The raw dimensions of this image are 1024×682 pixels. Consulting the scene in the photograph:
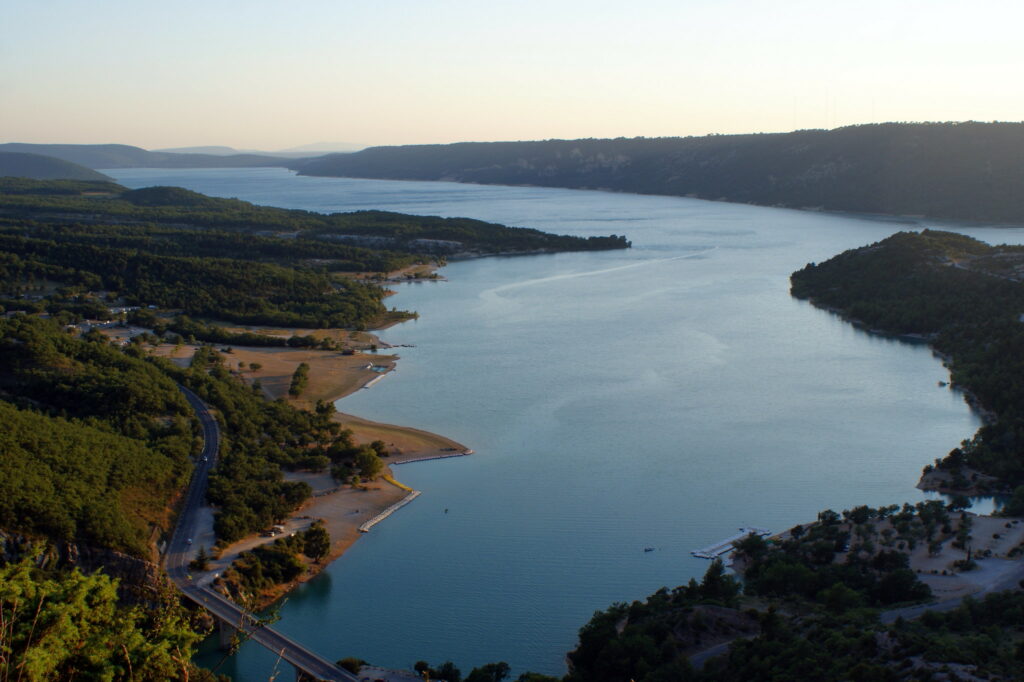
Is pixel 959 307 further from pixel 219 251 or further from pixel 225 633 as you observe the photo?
pixel 219 251

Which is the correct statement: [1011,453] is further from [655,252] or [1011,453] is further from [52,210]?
[52,210]

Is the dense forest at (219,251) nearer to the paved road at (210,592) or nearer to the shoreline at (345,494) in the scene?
the shoreline at (345,494)

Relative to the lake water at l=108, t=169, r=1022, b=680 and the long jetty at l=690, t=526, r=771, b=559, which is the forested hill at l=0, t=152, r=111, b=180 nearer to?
the lake water at l=108, t=169, r=1022, b=680

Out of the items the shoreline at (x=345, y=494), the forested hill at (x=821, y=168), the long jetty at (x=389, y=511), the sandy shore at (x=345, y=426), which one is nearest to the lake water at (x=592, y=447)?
the long jetty at (x=389, y=511)

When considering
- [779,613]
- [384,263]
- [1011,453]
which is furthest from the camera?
[384,263]

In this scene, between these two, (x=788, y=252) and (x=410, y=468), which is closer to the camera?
(x=410, y=468)

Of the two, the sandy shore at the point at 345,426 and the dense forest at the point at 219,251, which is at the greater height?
the dense forest at the point at 219,251

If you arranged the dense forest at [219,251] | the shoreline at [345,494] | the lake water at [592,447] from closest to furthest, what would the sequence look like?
the lake water at [592,447], the shoreline at [345,494], the dense forest at [219,251]

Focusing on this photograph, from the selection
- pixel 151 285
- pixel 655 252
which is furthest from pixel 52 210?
pixel 655 252
